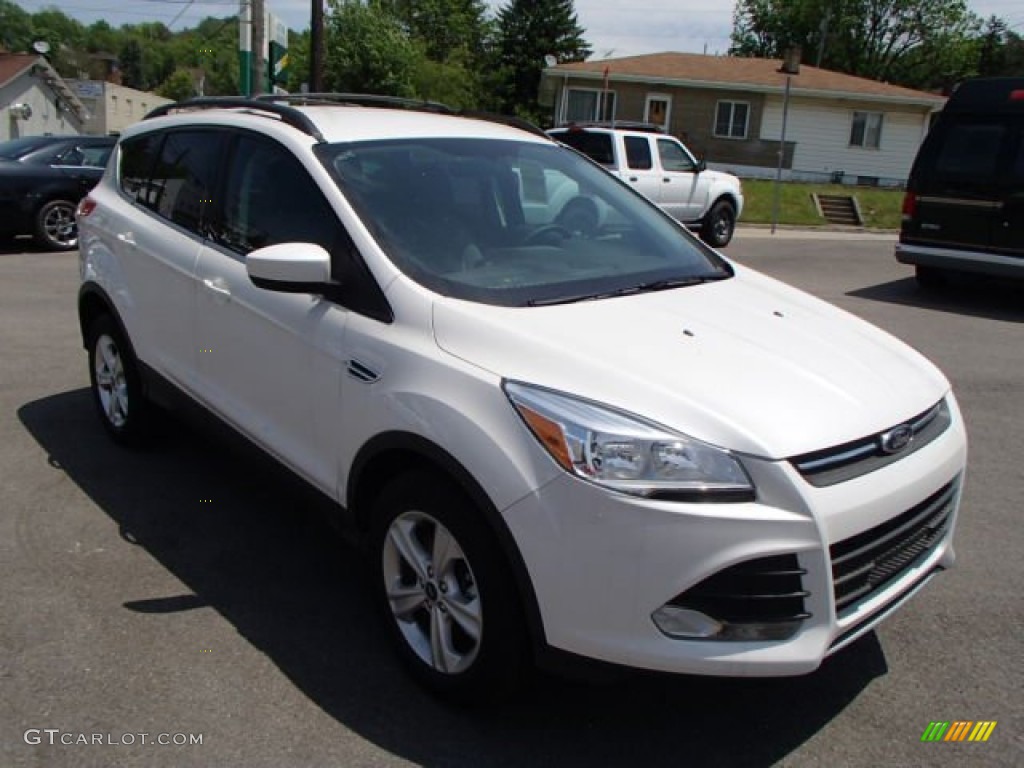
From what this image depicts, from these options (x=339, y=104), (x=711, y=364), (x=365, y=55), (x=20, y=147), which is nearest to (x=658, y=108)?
(x=365, y=55)

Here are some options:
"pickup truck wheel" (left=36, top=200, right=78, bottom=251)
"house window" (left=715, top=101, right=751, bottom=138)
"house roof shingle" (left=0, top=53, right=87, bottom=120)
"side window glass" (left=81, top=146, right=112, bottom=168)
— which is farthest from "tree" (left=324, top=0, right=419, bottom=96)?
"pickup truck wheel" (left=36, top=200, right=78, bottom=251)

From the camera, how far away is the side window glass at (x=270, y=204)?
3277 mm

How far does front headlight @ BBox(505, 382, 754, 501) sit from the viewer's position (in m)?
2.29

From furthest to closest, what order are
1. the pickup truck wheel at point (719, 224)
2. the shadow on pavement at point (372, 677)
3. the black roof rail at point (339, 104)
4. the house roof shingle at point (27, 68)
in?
the house roof shingle at point (27, 68)
the pickup truck wheel at point (719, 224)
the black roof rail at point (339, 104)
the shadow on pavement at point (372, 677)

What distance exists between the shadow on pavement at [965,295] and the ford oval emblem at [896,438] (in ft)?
27.7

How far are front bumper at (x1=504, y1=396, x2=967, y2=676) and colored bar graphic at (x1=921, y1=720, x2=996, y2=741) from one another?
616mm

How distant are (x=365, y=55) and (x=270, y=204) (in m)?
38.4

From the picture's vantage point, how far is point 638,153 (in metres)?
15.5

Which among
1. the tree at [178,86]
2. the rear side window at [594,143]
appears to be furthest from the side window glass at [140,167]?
the tree at [178,86]

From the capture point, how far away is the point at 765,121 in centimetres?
3244

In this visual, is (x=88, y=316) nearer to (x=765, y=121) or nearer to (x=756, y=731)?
(x=756, y=731)

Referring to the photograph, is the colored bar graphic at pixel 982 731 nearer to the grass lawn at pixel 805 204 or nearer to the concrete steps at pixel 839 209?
the grass lawn at pixel 805 204

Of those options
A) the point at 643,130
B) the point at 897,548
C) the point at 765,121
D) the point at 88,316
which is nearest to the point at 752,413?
the point at 897,548

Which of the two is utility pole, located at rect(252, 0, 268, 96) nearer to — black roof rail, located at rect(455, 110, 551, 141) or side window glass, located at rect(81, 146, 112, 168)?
side window glass, located at rect(81, 146, 112, 168)
